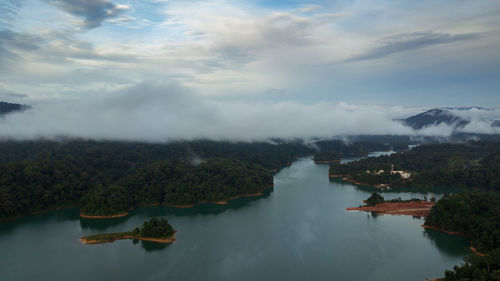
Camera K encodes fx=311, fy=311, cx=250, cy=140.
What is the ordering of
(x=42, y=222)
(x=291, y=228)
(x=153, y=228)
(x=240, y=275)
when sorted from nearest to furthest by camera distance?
(x=240, y=275)
(x=153, y=228)
(x=291, y=228)
(x=42, y=222)

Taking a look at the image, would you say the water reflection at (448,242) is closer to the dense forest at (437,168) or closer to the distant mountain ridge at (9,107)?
the dense forest at (437,168)

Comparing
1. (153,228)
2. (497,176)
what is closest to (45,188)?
(153,228)

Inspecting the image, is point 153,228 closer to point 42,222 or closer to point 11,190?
point 42,222

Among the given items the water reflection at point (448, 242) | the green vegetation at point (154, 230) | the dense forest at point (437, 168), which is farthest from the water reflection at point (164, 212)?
the dense forest at point (437, 168)

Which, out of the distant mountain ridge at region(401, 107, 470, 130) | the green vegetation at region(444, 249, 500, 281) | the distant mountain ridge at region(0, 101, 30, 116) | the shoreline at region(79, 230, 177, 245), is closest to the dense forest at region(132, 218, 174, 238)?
the shoreline at region(79, 230, 177, 245)

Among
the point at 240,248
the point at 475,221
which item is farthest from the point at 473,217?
the point at 240,248

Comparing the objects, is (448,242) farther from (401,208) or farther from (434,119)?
(434,119)

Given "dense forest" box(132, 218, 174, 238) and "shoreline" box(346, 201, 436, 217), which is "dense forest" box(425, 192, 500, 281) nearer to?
"shoreline" box(346, 201, 436, 217)
